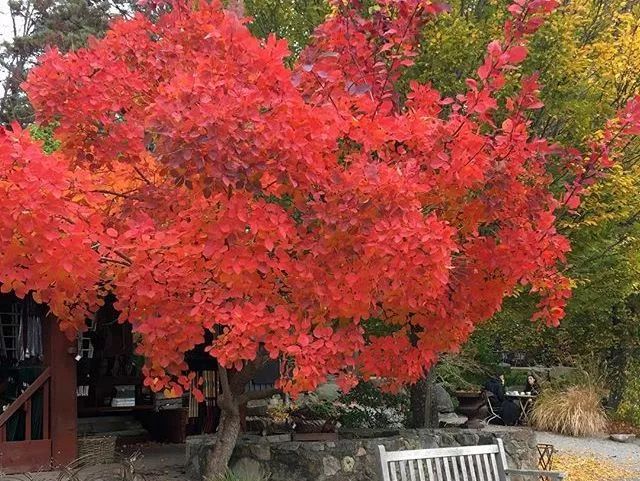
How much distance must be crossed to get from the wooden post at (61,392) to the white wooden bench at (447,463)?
472 cm

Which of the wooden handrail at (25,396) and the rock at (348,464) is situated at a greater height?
the wooden handrail at (25,396)

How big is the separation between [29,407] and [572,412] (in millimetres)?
9598

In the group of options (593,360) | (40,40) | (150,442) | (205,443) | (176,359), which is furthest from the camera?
(40,40)

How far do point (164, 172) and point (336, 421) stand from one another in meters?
5.04

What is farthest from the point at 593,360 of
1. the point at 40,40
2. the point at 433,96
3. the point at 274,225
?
the point at 40,40

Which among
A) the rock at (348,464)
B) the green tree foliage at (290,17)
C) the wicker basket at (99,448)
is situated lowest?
the rock at (348,464)

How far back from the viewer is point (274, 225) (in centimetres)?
479

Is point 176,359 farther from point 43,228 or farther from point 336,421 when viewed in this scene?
point 336,421

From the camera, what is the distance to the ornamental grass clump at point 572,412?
13.8 meters

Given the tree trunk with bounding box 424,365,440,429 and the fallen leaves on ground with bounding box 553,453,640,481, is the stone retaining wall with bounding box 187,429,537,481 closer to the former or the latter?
the tree trunk with bounding box 424,365,440,429

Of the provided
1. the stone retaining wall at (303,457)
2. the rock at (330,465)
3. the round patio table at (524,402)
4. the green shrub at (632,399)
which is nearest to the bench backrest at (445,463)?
the stone retaining wall at (303,457)

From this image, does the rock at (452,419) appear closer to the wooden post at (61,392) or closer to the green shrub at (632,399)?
the green shrub at (632,399)

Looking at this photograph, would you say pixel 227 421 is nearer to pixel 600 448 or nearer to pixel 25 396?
pixel 25 396

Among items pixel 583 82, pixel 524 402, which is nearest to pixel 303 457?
pixel 583 82
